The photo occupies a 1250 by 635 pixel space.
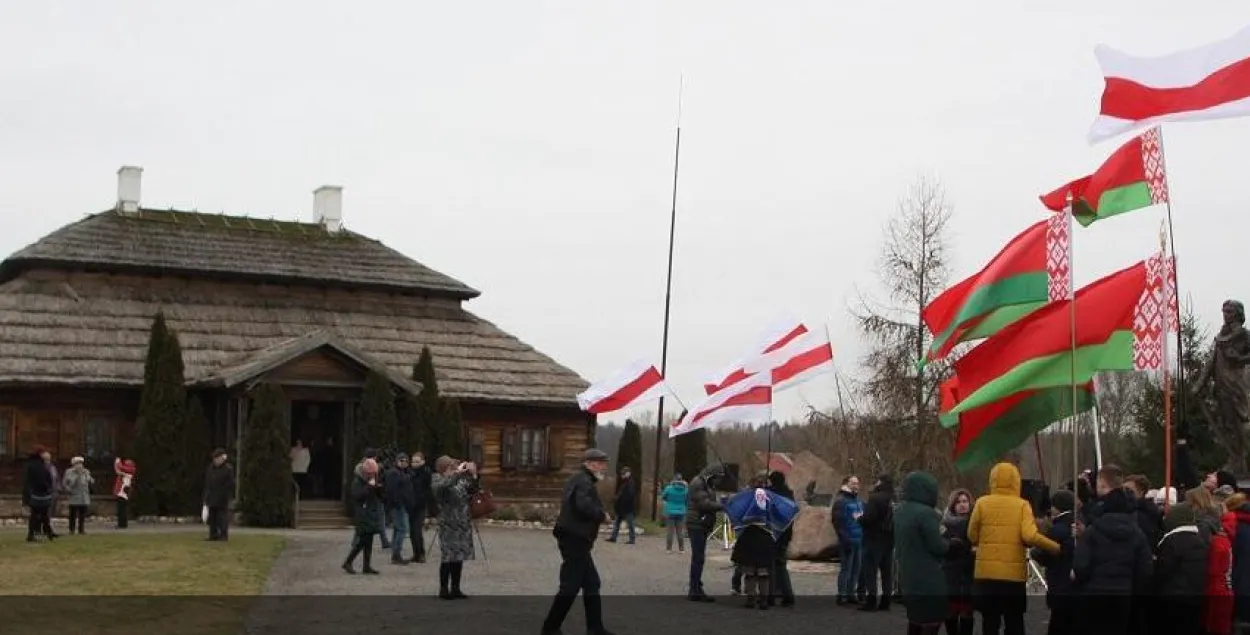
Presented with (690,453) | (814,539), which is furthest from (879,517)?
(690,453)

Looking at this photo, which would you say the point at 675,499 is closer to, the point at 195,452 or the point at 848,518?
the point at 848,518

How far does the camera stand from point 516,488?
36.7 m

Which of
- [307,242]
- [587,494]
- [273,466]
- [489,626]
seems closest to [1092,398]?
[587,494]

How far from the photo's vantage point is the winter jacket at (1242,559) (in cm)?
1260

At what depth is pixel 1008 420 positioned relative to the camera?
47.8 feet

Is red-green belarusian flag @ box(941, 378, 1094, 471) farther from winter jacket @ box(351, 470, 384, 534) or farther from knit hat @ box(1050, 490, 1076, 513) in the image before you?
winter jacket @ box(351, 470, 384, 534)

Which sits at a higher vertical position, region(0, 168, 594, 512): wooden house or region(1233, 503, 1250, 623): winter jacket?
region(0, 168, 594, 512): wooden house

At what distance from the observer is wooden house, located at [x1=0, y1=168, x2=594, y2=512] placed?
31.8 meters

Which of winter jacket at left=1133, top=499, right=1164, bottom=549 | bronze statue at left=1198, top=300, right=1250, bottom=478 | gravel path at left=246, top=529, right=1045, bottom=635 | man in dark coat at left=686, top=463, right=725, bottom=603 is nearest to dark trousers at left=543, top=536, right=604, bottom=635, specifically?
gravel path at left=246, top=529, right=1045, bottom=635

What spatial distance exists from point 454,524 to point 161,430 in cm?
1593

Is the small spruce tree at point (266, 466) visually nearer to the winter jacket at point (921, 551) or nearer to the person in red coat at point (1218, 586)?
the winter jacket at point (921, 551)

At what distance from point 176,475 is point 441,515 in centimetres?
1566

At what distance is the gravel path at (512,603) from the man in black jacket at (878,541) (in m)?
0.35

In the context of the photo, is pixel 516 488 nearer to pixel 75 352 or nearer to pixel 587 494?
pixel 75 352
